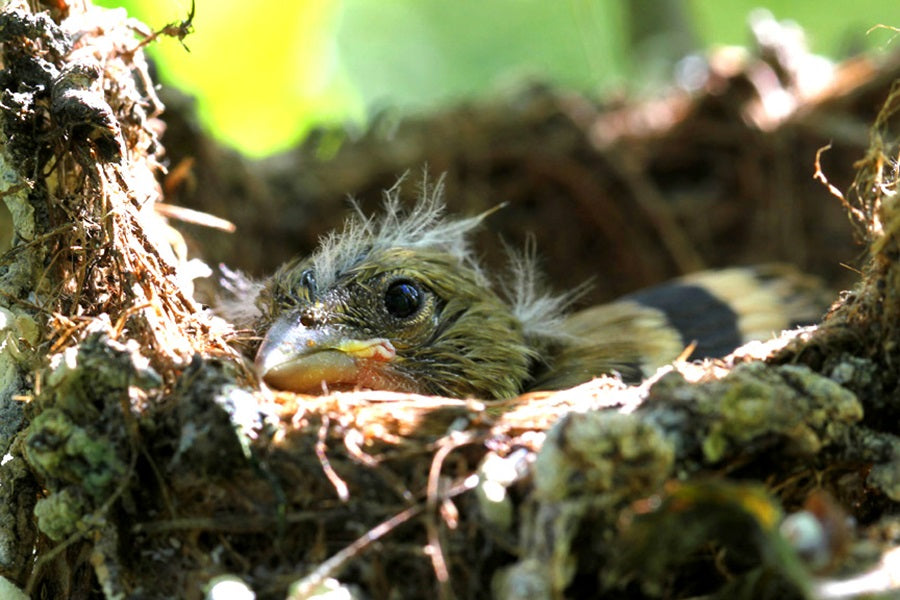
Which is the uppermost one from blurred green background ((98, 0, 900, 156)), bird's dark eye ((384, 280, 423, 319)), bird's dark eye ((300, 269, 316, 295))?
blurred green background ((98, 0, 900, 156))

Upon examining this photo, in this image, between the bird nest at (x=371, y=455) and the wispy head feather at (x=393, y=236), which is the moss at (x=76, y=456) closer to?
the bird nest at (x=371, y=455)

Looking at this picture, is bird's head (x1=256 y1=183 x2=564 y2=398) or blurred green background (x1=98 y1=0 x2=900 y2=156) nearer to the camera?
bird's head (x1=256 y1=183 x2=564 y2=398)

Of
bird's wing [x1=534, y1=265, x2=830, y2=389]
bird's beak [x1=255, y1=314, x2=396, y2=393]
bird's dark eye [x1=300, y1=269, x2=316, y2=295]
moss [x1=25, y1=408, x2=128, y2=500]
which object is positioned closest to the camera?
moss [x1=25, y1=408, x2=128, y2=500]

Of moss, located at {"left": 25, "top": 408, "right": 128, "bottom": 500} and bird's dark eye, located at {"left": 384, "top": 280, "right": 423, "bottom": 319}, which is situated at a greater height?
bird's dark eye, located at {"left": 384, "top": 280, "right": 423, "bottom": 319}

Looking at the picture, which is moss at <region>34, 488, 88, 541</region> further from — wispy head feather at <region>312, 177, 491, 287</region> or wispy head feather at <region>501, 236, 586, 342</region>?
wispy head feather at <region>501, 236, 586, 342</region>

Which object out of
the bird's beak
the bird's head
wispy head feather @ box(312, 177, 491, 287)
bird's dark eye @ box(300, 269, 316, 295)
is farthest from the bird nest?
wispy head feather @ box(312, 177, 491, 287)

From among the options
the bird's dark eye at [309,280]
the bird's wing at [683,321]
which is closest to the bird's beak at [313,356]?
the bird's dark eye at [309,280]

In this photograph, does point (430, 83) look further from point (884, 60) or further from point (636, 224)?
point (884, 60)
